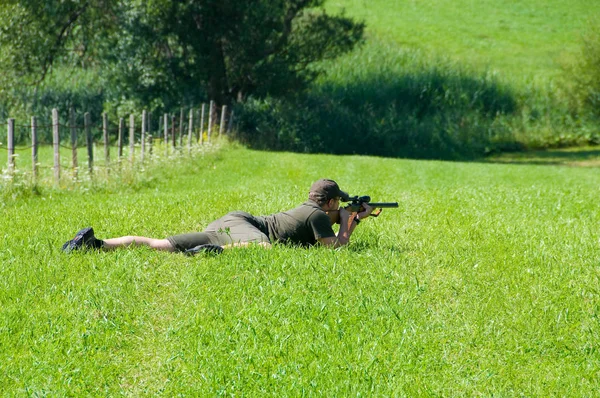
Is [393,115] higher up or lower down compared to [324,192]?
lower down

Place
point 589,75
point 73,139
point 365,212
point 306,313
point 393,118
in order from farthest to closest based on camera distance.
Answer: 1. point 589,75
2. point 393,118
3. point 73,139
4. point 365,212
5. point 306,313

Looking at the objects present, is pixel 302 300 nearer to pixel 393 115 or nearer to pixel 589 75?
pixel 393 115

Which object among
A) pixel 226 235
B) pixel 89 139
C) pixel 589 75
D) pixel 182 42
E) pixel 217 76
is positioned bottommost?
pixel 217 76

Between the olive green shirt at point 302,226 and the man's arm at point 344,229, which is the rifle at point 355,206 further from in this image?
the olive green shirt at point 302,226

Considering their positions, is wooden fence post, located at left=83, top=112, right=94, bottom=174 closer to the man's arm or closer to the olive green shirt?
the olive green shirt

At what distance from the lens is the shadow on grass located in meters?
40.2

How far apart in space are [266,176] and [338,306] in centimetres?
1531

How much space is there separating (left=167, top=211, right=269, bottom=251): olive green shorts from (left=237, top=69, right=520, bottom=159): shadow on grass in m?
27.9

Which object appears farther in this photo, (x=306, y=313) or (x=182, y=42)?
(x=182, y=42)

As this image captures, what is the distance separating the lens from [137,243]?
344 inches

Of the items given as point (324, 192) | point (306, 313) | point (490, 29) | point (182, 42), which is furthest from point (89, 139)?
point (490, 29)

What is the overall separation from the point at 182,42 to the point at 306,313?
102ft

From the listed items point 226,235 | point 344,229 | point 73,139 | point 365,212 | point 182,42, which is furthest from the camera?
point 182,42

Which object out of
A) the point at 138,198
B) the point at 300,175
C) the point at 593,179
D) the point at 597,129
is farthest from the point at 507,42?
the point at 138,198
